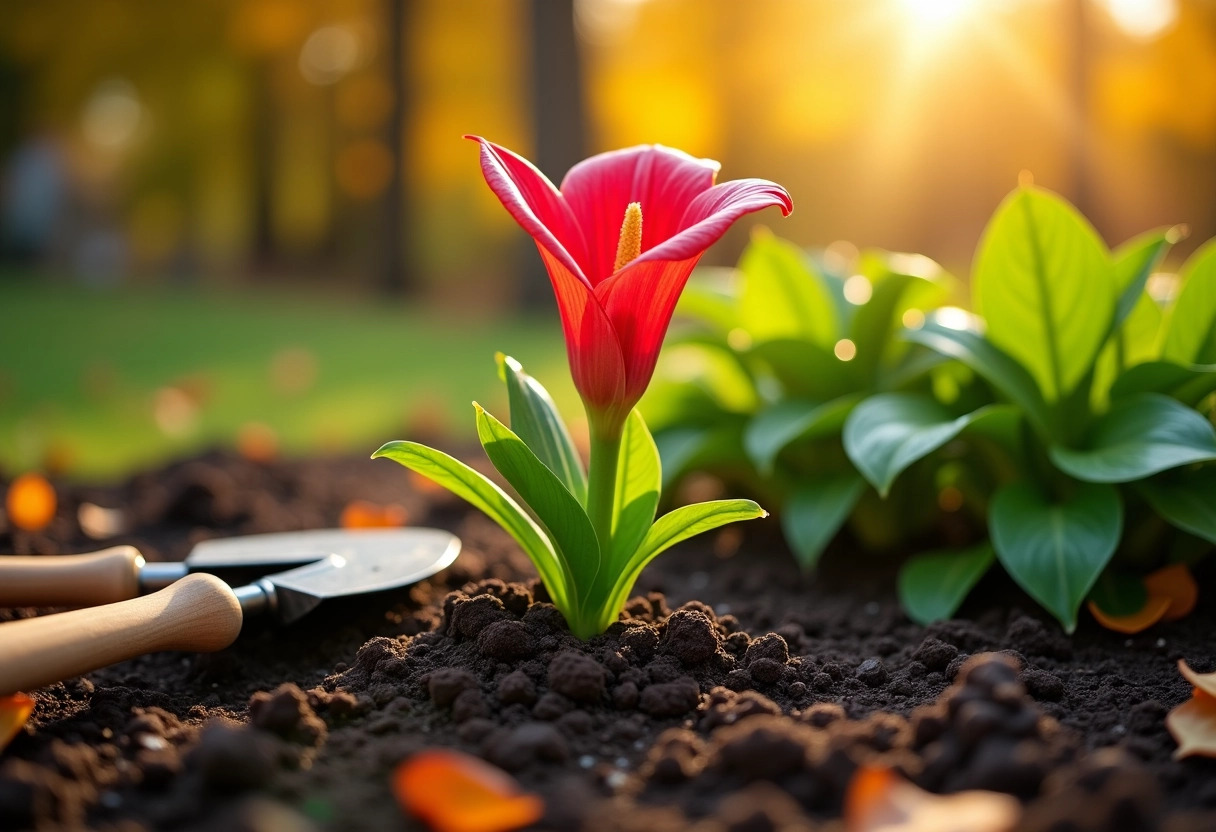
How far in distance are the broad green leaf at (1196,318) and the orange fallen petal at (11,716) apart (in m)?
2.24

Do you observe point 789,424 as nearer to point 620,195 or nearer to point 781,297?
point 781,297

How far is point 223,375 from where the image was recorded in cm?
579

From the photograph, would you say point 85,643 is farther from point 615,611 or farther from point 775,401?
point 775,401

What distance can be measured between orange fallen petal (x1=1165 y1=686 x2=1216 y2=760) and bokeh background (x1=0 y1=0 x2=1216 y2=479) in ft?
20.3

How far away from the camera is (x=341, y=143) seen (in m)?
17.2

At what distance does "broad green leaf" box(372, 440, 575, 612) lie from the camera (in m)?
1.53

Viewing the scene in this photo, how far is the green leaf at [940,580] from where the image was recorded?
205 cm

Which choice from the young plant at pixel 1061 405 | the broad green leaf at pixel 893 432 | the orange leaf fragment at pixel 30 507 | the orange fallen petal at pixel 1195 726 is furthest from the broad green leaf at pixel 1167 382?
the orange leaf fragment at pixel 30 507

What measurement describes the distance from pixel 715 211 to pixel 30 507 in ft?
7.11

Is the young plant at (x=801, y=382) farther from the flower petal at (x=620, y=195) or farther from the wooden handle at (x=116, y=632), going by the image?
the wooden handle at (x=116, y=632)

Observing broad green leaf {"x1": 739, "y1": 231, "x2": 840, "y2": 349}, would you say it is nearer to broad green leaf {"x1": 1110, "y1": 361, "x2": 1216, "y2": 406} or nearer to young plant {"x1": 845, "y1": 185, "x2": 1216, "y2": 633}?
young plant {"x1": 845, "y1": 185, "x2": 1216, "y2": 633}

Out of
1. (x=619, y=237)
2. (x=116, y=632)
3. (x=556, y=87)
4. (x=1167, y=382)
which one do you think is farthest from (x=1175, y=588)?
(x=556, y=87)

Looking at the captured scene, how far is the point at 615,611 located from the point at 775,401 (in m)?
1.18

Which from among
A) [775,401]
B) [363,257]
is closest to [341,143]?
[363,257]
